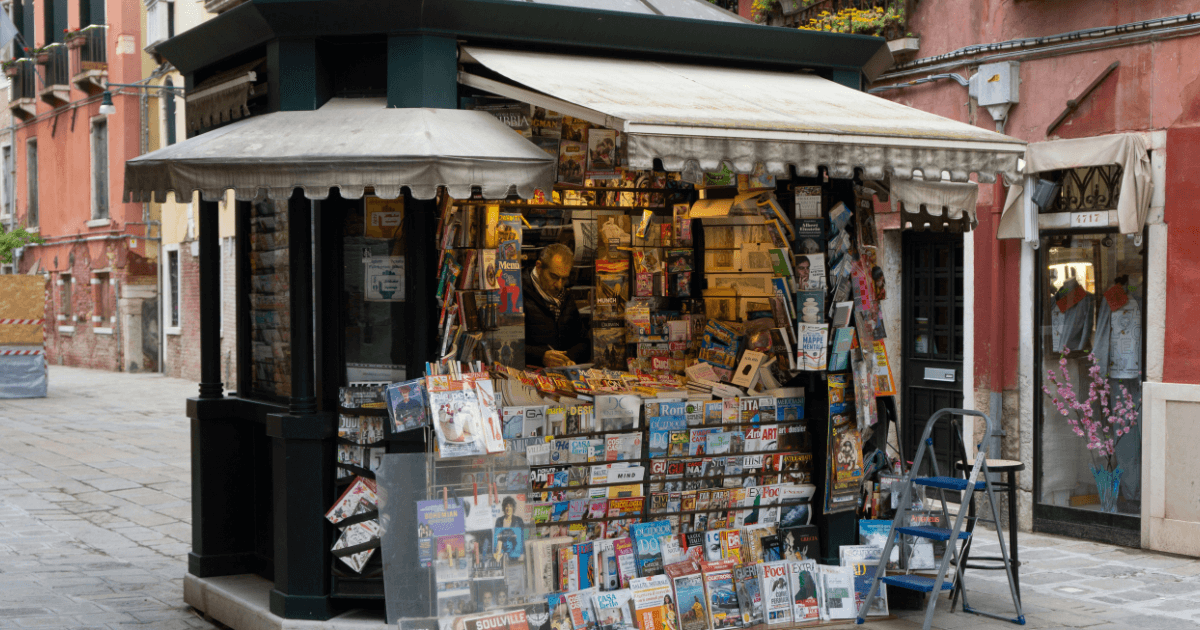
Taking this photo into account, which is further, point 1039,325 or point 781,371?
point 1039,325

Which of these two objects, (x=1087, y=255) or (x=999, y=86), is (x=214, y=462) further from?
(x=999, y=86)

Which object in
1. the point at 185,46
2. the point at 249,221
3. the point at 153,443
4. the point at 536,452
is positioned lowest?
the point at 153,443

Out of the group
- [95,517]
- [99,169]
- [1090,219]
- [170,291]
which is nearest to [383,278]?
[95,517]

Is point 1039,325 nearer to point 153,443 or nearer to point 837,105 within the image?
point 837,105

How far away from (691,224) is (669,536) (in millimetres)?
2212

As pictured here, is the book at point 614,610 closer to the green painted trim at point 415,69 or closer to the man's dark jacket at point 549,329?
the man's dark jacket at point 549,329

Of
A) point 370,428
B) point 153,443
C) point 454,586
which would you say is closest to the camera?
point 454,586

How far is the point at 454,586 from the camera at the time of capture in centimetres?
509

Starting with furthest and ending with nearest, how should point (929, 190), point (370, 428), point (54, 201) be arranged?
point (54, 201)
point (929, 190)
point (370, 428)

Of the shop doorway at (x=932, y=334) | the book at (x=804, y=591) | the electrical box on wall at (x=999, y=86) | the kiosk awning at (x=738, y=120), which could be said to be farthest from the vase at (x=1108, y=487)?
the kiosk awning at (x=738, y=120)

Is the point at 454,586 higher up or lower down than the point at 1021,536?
higher up

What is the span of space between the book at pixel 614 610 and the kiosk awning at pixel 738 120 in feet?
6.71

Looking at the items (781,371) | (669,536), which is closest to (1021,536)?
(781,371)

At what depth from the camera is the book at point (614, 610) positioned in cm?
541
